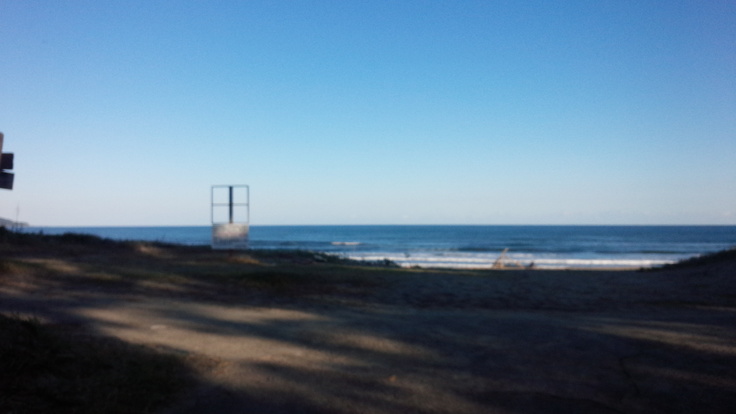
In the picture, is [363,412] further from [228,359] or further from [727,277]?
[727,277]

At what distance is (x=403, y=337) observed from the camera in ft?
20.3

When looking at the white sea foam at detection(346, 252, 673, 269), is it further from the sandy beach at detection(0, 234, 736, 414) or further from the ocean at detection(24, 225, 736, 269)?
the sandy beach at detection(0, 234, 736, 414)

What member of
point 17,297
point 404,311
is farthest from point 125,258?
point 404,311

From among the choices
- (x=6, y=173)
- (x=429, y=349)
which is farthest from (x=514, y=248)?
(x=6, y=173)

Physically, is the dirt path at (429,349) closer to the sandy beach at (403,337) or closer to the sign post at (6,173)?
the sandy beach at (403,337)

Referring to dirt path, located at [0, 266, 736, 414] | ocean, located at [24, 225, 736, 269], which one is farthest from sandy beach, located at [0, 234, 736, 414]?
ocean, located at [24, 225, 736, 269]

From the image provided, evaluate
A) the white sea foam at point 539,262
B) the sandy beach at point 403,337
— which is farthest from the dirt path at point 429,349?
the white sea foam at point 539,262

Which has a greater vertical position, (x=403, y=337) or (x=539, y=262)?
(x=403, y=337)

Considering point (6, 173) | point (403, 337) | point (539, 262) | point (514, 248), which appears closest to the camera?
point (6, 173)

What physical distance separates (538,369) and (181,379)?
122 inches

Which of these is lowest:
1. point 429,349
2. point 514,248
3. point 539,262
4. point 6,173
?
point 539,262

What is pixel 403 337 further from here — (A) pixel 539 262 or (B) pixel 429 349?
(A) pixel 539 262

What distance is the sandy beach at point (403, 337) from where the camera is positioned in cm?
416

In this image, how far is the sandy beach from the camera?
416 cm
